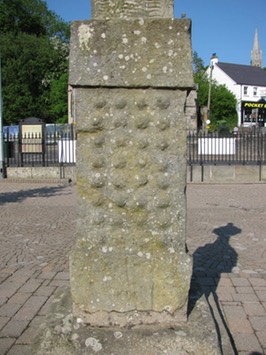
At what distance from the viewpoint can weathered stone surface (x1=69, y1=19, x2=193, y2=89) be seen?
267cm

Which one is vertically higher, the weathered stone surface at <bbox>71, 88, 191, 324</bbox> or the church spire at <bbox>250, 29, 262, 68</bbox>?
the church spire at <bbox>250, 29, 262, 68</bbox>

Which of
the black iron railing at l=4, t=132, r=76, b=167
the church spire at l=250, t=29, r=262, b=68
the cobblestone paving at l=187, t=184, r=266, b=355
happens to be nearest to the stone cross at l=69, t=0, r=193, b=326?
the cobblestone paving at l=187, t=184, r=266, b=355

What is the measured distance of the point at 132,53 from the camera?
2.68 meters

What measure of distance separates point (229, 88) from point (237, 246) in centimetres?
6529

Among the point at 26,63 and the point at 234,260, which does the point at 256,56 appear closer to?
the point at 26,63

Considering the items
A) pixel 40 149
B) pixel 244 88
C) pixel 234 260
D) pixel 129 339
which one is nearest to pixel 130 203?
pixel 129 339

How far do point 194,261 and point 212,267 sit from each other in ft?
1.16

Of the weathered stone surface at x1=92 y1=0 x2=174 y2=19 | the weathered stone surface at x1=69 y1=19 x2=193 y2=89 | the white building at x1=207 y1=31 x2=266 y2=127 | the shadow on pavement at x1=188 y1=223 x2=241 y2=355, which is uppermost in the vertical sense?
the white building at x1=207 y1=31 x2=266 y2=127

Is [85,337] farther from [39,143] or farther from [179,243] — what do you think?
[39,143]

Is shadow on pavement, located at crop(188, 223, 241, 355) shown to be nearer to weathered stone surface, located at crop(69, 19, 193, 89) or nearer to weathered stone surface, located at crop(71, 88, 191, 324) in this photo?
weathered stone surface, located at crop(71, 88, 191, 324)

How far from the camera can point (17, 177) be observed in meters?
16.6

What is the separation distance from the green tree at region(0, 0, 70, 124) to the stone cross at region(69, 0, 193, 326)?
5057cm

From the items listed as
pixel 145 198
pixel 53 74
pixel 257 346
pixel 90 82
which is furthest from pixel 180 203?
pixel 53 74

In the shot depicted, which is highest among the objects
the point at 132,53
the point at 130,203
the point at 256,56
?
the point at 256,56
